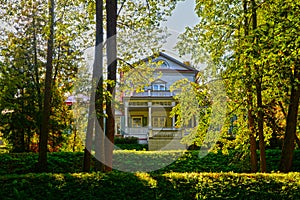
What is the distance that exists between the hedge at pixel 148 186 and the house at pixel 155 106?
52.9 feet

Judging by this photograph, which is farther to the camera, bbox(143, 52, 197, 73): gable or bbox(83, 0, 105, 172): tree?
bbox(143, 52, 197, 73): gable

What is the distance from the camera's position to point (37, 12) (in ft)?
39.0

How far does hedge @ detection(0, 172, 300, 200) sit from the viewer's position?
5.27 m

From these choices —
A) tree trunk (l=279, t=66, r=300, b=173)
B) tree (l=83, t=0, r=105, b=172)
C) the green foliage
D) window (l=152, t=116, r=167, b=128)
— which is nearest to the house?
window (l=152, t=116, r=167, b=128)

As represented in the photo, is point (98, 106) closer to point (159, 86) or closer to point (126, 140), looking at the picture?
point (126, 140)

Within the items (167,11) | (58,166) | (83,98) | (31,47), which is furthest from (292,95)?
(31,47)

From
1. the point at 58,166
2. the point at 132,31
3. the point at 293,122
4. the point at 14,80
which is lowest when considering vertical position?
the point at 58,166

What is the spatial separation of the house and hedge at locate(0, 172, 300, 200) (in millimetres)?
16138

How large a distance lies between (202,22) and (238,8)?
1034mm

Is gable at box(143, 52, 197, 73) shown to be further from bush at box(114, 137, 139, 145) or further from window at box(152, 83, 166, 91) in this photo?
bush at box(114, 137, 139, 145)

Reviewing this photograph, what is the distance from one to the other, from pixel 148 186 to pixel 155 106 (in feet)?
62.4

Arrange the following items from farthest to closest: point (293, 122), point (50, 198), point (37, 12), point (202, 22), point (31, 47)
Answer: point (31, 47) → point (37, 12) → point (202, 22) → point (293, 122) → point (50, 198)

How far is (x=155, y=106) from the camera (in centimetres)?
2456

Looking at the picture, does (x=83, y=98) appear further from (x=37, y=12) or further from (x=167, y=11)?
(x=167, y=11)
